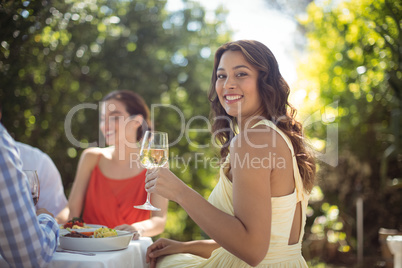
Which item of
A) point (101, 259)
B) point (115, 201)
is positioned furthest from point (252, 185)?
point (115, 201)

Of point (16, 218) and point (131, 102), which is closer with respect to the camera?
point (16, 218)

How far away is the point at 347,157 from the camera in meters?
6.26

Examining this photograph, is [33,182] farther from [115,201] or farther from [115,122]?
[115,122]

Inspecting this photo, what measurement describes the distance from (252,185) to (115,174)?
73.2 inches

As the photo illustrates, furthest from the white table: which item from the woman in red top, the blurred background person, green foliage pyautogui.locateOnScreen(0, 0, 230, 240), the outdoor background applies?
the outdoor background

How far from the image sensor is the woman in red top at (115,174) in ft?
10.1

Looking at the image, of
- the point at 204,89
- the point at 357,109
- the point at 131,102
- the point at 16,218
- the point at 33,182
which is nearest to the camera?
the point at 16,218

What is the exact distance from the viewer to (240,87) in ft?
6.19

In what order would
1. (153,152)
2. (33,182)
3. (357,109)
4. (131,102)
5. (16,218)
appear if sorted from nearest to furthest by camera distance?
(16,218), (33,182), (153,152), (131,102), (357,109)

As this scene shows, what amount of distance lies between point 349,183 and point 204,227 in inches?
202

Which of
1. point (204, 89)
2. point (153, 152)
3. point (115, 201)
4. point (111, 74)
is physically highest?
point (111, 74)

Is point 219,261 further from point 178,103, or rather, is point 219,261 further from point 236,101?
point 178,103

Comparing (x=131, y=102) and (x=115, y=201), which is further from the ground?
(x=131, y=102)

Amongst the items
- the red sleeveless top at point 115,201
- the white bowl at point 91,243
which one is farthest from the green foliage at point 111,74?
the white bowl at point 91,243
